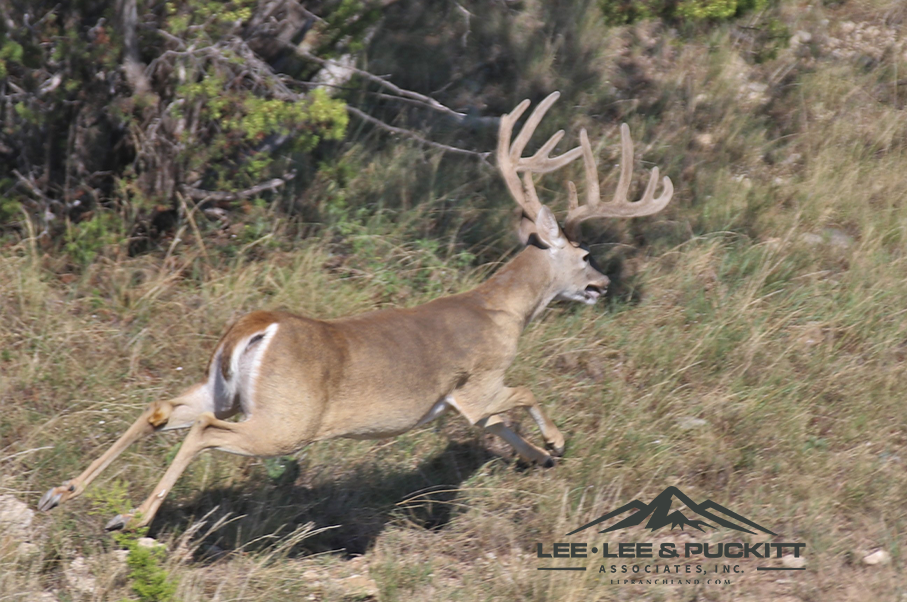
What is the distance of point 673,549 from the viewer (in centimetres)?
507

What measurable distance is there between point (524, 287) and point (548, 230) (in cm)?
39

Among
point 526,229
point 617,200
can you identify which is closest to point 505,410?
point 526,229

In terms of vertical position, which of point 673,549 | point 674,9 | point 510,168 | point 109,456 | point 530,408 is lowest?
point 673,549

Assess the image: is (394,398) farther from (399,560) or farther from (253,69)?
(253,69)

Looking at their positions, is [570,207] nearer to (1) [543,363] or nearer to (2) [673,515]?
(1) [543,363]

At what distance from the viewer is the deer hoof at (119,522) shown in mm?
4090

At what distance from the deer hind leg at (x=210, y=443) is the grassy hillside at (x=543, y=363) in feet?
0.65

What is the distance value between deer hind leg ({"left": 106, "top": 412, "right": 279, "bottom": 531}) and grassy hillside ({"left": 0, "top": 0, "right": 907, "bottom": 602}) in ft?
→ 0.65

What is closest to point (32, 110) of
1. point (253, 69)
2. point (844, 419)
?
point (253, 69)

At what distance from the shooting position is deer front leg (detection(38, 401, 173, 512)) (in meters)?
4.19

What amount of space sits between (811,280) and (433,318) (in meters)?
3.18

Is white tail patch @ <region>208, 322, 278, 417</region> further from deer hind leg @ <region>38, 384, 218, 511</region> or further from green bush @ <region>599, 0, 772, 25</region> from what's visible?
green bush @ <region>599, 0, 772, 25</region>

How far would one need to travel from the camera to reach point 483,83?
357 inches

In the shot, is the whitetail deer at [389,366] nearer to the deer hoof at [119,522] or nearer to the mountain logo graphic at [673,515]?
the deer hoof at [119,522]
